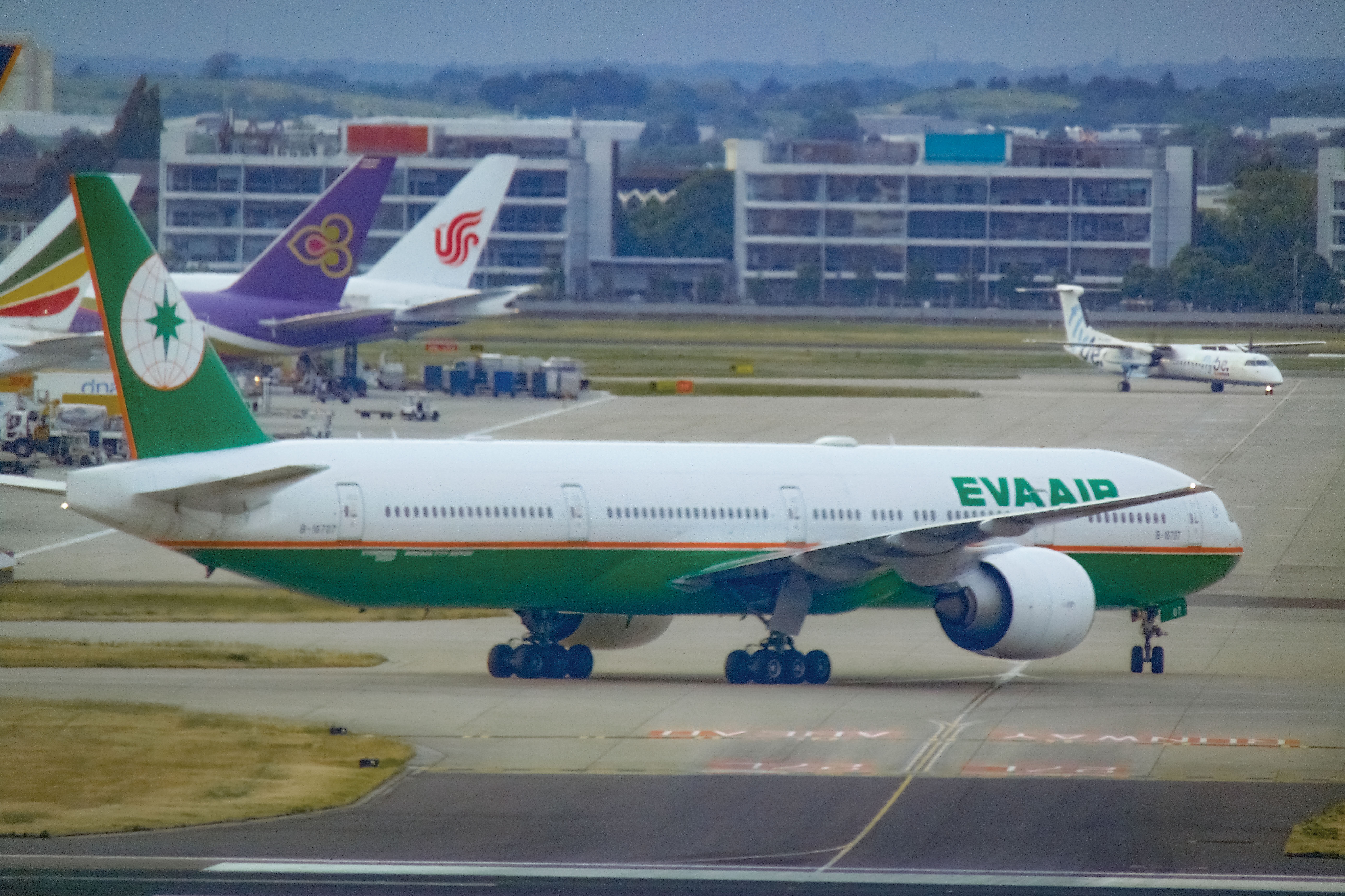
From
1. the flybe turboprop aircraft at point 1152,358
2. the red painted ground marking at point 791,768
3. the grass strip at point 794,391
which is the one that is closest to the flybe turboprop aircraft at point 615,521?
the red painted ground marking at point 791,768

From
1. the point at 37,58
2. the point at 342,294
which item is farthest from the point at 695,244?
the point at 37,58

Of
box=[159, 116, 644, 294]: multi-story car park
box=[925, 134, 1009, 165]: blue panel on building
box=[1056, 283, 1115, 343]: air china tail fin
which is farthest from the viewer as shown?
box=[925, 134, 1009, 165]: blue panel on building

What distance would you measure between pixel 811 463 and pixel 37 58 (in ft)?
91.3

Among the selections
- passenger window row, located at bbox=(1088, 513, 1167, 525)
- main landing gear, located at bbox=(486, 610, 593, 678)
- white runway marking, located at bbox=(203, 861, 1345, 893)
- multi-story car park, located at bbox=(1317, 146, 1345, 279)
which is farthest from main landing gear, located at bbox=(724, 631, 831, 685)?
multi-story car park, located at bbox=(1317, 146, 1345, 279)

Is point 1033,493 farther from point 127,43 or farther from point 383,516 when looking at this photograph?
point 127,43

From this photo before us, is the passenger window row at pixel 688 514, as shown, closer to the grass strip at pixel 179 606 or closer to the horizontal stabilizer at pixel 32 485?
the grass strip at pixel 179 606

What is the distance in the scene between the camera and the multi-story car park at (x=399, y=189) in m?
140

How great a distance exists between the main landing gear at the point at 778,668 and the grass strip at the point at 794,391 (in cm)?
5347

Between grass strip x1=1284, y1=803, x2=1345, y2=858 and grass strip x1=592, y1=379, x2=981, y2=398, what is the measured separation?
207 feet

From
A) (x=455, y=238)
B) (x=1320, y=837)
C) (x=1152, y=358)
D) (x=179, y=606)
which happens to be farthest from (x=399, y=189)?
(x=1320, y=837)

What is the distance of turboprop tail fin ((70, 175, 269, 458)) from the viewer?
3156cm

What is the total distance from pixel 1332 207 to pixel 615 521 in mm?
22385

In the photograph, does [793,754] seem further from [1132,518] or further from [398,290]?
[398,290]

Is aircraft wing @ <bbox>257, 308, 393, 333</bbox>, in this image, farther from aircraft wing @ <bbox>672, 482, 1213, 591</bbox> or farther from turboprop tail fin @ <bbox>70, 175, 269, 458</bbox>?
aircraft wing @ <bbox>672, 482, 1213, 591</bbox>
